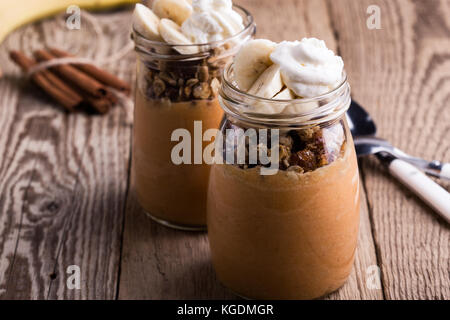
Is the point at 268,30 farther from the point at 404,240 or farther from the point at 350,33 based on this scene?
the point at 404,240

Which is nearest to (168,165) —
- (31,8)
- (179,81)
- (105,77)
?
(179,81)

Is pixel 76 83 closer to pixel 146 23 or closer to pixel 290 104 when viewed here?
pixel 146 23

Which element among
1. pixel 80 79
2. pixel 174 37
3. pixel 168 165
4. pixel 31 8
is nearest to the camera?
pixel 174 37

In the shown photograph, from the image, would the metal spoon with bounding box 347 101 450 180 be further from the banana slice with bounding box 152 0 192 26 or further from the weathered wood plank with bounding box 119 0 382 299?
the banana slice with bounding box 152 0 192 26

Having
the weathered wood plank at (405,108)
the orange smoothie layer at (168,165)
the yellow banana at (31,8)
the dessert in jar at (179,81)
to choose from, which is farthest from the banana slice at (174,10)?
the yellow banana at (31,8)

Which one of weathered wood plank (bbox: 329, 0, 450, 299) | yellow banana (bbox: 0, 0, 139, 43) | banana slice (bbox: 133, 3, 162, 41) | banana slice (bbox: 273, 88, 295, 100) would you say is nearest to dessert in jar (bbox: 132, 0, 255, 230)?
banana slice (bbox: 133, 3, 162, 41)

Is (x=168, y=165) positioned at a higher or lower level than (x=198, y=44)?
lower
